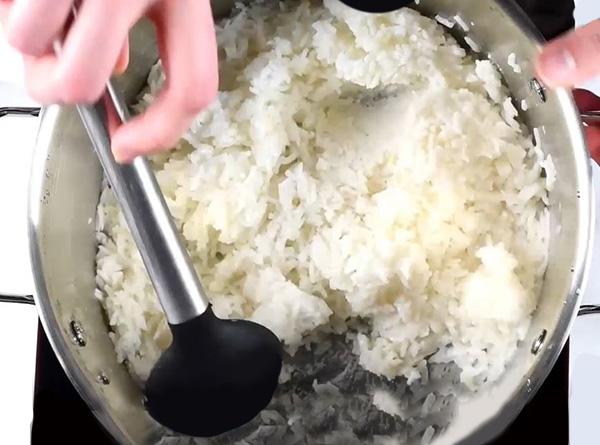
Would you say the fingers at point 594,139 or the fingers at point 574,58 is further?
the fingers at point 594,139

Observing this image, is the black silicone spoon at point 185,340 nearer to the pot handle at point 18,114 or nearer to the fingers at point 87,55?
the fingers at point 87,55

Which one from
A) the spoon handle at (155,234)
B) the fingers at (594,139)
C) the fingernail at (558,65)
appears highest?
the fingernail at (558,65)

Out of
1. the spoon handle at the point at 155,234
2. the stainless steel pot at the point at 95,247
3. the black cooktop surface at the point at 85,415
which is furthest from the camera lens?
the black cooktop surface at the point at 85,415

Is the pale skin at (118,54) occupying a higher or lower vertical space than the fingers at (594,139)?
higher

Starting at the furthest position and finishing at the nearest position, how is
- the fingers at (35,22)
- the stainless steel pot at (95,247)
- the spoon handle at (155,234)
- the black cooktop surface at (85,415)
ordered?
the black cooktop surface at (85,415) < the stainless steel pot at (95,247) < the spoon handle at (155,234) < the fingers at (35,22)

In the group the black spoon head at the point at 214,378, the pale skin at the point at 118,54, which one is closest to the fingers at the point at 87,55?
the pale skin at the point at 118,54

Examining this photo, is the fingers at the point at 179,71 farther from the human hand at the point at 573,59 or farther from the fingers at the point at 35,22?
the human hand at the point at 573,59
